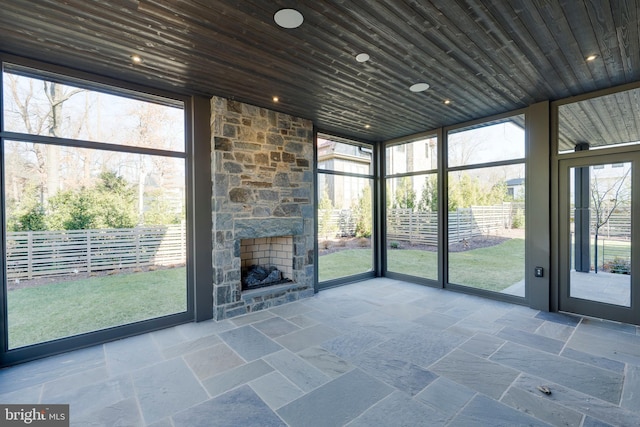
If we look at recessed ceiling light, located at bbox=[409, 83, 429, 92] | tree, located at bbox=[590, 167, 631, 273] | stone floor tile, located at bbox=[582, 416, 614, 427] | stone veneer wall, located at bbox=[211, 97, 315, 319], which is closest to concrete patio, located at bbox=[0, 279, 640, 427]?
stone floor tile, located at bbox=[582, 416, 614, 427]

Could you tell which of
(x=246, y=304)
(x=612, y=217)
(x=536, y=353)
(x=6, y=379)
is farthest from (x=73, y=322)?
(x=612, y=217)

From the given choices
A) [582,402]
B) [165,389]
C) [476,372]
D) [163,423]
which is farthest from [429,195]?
[163,423]

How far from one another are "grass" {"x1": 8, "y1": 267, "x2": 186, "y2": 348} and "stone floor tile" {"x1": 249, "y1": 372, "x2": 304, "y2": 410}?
1826 millimetres

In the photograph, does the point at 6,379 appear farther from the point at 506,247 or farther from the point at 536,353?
the point at 506,247

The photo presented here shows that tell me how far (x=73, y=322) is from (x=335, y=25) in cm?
391

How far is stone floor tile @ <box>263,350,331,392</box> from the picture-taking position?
2.36 meters

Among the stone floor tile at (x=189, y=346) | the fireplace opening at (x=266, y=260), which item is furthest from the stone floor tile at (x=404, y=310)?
the stone floor tile at (x=189, y=346)

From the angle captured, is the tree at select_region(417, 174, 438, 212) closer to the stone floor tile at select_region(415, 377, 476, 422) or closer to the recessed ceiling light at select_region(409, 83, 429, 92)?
the recessed ceiling light at select_region(409, 83, 429, 92)

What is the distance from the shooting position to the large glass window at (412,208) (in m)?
5.34

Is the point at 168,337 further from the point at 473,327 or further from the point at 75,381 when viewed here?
the point at 473,327

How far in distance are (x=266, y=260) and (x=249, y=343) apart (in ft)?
6.40

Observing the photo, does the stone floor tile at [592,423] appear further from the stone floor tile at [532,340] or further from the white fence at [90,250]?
the white fence at [90,250]

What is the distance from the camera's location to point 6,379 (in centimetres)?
247

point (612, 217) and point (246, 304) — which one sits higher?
point (612, 217)
